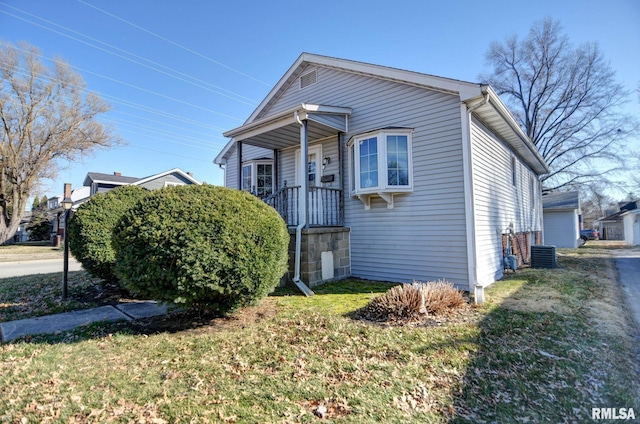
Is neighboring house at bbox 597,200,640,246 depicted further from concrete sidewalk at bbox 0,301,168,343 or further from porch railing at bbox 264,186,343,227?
concrete sidewalk at bbox 0,301,168,343

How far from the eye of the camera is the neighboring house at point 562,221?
20.8 meters

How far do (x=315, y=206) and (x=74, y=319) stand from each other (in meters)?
5.23

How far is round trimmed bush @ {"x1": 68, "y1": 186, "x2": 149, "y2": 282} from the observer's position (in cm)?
654

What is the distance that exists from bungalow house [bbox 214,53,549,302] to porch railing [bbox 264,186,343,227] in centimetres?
3

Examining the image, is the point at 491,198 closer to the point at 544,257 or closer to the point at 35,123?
the point at 544,257

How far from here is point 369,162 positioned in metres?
7.84

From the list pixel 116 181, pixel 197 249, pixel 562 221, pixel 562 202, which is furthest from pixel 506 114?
pixel 116 181

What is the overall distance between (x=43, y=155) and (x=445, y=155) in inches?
1131

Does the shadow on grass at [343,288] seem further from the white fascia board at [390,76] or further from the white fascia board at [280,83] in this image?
the white fascia board at [280,83]

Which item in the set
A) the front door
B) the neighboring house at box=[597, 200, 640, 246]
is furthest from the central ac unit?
the neighboring house at box=[597, 200, 640, 246]

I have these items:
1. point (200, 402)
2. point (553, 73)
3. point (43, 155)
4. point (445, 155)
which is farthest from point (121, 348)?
point (553, 73)

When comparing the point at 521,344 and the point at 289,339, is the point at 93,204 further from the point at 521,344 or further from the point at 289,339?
the point at 521,344

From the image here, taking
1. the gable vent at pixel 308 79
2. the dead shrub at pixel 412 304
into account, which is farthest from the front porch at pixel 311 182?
the dead shrub at pixel 412 304

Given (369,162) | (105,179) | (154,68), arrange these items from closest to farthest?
(369,162), (154,68), (105,179)
